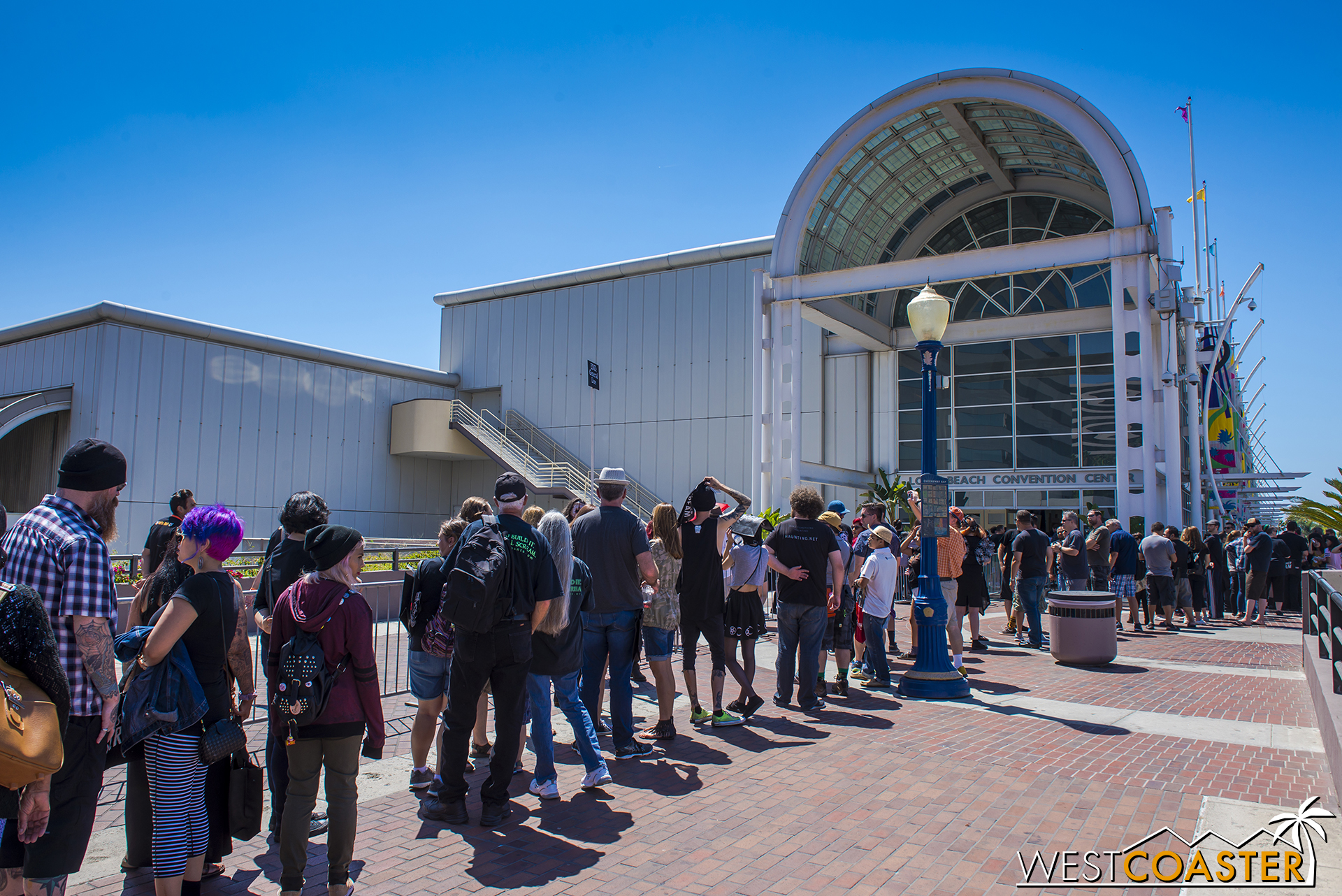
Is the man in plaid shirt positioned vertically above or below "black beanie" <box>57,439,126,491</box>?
below

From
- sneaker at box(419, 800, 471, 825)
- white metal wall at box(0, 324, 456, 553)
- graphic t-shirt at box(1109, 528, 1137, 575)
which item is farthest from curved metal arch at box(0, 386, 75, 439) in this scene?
graphic t-shirt at box(1109, 528, 1137, 575)

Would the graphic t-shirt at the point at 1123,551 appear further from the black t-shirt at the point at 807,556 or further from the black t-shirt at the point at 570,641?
the black t-shirt at the point at 570,641

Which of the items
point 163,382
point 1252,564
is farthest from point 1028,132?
point 163,382

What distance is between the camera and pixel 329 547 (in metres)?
3.61

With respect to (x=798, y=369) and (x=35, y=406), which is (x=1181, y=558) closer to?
(x=798, y=369)

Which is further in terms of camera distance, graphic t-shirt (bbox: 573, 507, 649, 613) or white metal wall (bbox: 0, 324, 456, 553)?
white metal wall (bbox: 0, 324, 456, 553)

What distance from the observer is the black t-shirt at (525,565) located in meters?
4.50

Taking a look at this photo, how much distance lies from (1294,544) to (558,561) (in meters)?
17.3

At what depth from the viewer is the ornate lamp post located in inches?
310

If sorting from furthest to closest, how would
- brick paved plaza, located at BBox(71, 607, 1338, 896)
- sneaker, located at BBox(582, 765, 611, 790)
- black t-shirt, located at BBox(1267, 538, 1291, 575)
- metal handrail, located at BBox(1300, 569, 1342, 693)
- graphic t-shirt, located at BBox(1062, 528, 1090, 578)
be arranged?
black t-shirt, located at BBox(1267, 538, 1291, 575) → graphic t-shirt, located at BBox(1062, 528, 1090, 578) → metal handrail, located at BBox(1300, 569, 1342, 693) → sneaker, located at BBox(582, 765, 611, 790) → brick paved plaza, located at BBox(71, 607, 1338, 896)

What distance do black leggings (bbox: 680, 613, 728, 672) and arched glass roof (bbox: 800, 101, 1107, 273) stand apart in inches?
666

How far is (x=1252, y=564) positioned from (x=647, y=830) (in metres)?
14.8

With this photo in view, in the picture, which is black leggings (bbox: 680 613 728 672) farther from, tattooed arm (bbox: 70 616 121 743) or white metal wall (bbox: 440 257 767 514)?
white metal wall (bbox: 440 257 767 514)

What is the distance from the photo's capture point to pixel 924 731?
21.3 ft
